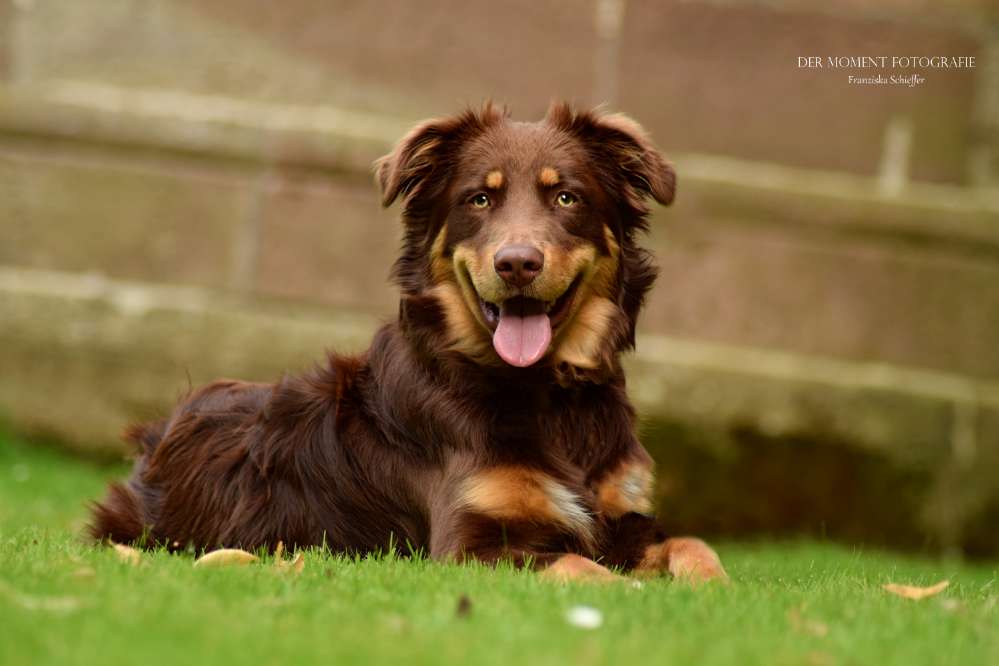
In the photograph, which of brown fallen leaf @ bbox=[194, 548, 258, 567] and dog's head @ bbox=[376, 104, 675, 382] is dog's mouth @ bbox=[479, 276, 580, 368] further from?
brown fallen leaf @ bbox=[194, 548, 258, 567]

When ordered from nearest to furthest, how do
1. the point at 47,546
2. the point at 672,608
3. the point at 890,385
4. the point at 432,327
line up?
the point at 672,608, the point at 47,546, the point at 432,327, the point at 890,385

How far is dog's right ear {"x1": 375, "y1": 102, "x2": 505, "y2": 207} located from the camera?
6.15 m

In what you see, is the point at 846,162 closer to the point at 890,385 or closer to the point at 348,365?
the point at 890,385

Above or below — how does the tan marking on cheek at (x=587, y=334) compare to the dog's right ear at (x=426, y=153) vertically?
below

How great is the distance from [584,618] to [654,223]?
262 inches

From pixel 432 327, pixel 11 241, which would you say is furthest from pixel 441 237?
pixel 11 241

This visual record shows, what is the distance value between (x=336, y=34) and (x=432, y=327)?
17.2 feet

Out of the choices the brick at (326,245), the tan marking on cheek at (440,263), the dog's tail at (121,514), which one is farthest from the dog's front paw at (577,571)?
the brick at (326,245)

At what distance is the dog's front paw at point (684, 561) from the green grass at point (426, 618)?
0.14 meters

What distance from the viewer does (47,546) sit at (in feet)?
18.3

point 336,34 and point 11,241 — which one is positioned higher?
point 336,34

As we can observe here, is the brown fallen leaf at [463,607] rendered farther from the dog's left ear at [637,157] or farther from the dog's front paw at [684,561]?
the dog's left ear at [637,157]

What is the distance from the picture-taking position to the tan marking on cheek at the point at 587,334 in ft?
19.4

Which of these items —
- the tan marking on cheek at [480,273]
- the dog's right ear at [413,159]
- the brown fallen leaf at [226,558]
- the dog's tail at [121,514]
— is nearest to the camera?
the brown fallen leaf at [226,558]
